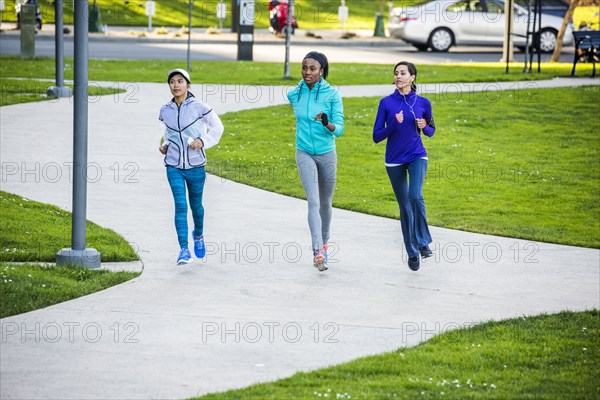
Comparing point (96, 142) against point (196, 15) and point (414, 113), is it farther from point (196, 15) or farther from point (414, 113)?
point (196, 15)

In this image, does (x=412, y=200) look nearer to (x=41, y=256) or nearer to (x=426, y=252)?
(x=426, y=252)

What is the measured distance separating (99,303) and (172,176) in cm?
172

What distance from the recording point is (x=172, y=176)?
938 cm

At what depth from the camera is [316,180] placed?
936 centimetres

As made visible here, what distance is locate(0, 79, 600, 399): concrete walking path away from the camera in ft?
21.5

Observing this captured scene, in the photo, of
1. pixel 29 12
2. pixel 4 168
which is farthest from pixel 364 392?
pixel 29 12

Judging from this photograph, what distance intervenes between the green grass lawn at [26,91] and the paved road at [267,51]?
6.74m

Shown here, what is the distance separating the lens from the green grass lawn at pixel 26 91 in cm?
1909

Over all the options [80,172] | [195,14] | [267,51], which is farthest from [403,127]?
[195,14]

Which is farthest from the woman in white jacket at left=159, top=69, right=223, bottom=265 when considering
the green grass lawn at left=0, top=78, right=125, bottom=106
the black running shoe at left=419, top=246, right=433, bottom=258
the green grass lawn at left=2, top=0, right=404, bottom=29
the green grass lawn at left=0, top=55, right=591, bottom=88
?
the green grass lawn at left=2, top=0, right=404, bottom=29

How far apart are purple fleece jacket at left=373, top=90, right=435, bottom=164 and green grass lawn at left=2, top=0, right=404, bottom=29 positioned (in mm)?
31882

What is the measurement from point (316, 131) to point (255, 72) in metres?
15.5

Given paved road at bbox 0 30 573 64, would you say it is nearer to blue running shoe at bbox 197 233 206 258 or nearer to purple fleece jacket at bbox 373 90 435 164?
purple fleece jacket at bbox 373 90 435 164

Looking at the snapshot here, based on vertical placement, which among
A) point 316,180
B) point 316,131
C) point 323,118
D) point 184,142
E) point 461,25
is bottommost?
point 316,180
